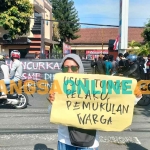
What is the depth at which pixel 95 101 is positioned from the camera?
3.10 m

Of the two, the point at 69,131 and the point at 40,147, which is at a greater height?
the point at 69,131

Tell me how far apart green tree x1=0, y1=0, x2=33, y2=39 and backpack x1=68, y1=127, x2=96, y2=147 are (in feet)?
64.6

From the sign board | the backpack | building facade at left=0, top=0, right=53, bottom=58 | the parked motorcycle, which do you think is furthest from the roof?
the backpack

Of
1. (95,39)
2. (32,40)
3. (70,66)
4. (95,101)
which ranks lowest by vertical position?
(95,101)

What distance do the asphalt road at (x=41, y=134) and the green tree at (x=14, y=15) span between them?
14366 millimetres

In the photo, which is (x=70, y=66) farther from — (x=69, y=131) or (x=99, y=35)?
(x=99, y=35)

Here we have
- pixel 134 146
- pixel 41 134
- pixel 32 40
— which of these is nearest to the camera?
pixel 134 146

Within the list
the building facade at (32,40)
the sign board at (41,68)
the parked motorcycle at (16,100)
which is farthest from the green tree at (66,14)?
the parked motorcycle at (16,100)

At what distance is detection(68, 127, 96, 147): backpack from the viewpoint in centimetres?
296

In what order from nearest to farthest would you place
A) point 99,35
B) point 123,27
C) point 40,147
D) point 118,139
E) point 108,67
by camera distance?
1. point 40,147
2. point 118,139
3. point 108,67
4. point 123,27
5. point 99,35

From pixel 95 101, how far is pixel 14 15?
2013 centimetres

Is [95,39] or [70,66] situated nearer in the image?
[70,66]

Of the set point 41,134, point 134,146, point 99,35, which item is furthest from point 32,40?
point 99,35

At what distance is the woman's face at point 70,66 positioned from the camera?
10.0 feet
